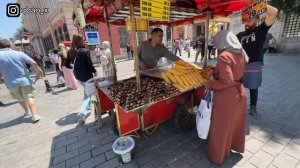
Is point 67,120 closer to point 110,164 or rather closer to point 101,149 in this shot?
point 101,149

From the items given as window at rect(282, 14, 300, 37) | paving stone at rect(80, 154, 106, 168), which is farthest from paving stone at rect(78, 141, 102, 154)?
window at rect(282, 14, 300, 37)

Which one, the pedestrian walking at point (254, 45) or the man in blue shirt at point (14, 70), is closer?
the pedestrian walking at point (254, 45)

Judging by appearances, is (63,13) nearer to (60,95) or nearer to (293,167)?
(60,95)

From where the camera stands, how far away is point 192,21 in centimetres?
443

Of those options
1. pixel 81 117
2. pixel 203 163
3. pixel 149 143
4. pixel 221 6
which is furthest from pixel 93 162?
pixel 221 6

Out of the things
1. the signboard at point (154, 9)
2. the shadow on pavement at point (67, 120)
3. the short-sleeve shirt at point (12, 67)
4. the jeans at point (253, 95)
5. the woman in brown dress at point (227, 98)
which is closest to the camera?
the signboard at point (154, 9)

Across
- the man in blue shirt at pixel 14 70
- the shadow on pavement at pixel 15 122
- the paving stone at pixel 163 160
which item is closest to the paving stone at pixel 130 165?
the paving stone at pixel 163 160

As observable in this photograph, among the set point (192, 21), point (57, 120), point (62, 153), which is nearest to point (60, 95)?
point (57, 120)

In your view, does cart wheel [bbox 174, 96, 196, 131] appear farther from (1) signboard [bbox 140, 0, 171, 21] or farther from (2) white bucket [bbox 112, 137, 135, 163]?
(1) signboard [bbox 140, 0, 171, 21]

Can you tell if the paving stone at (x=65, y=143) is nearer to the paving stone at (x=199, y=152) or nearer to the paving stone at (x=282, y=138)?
the paving stone at (x=199, y=152)

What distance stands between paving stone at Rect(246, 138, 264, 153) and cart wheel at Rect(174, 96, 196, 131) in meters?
0.98

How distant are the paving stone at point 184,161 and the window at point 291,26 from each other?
1316cm

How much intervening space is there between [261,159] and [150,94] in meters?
1.90

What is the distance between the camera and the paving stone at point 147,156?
8.23 feet
